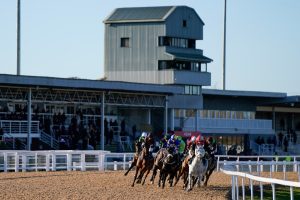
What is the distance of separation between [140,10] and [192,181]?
1492 inches

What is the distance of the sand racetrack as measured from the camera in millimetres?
22188

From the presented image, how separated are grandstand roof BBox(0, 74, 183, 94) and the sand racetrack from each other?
1411cm

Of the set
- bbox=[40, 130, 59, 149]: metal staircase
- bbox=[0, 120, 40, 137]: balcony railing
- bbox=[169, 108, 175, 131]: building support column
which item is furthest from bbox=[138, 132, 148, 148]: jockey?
bbox=[169, 108, 175, 131]: building support column

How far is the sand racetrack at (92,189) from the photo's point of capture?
22.2 meters

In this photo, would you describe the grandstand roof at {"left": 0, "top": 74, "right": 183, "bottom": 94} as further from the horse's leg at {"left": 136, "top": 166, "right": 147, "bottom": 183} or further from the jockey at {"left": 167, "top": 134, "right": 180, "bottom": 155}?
the jockey at {"left": 167, "top": 134, "right": 180, "bottom": 155}

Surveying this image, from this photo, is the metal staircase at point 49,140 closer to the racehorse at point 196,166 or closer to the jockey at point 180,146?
the jockey at point 180,146

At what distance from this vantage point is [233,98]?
68.4 metres

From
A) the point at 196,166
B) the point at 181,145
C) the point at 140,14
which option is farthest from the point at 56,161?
the point at 140,14

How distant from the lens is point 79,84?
4859 cm

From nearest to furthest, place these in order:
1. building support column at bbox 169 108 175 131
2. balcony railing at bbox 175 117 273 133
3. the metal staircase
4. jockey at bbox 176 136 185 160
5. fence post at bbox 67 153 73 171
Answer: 1. jockey at bbox 176 136 185 160
2. fence post at bbox 67 153 73 171
3. the metal staircase
4. building support column at bbox 169 108 175 131
5. balcony railing at bbox 175 117 273 133

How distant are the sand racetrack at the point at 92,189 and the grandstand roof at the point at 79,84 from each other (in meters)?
14.1

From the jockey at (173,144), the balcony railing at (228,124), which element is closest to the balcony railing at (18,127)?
the balcony railing at (228,124)

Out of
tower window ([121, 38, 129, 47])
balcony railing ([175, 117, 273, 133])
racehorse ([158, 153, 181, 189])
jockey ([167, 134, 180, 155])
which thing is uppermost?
tower window ([121, 38, 129, 47])

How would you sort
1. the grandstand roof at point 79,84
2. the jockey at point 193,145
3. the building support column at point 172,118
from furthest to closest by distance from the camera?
Result: the building support column at point 172,118, the grandstand roof at point 79,84, the jockey at point 193,145
